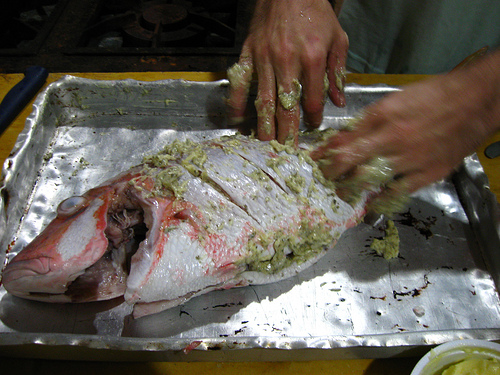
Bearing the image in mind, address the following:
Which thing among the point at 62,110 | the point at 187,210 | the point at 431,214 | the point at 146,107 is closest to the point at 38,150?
the point at 62,110

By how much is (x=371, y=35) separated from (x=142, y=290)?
89.2 inches

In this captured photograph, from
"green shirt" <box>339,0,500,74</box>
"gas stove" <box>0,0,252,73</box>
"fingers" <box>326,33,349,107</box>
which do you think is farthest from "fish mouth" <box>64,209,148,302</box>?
"green shirt" <box>339,0,500,74</box>

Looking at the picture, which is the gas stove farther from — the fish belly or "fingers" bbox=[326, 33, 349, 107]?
the fish belly

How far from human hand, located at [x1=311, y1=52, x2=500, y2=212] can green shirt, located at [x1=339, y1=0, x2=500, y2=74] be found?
0.99 metres

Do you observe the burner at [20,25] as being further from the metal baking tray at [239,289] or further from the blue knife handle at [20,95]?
the metal baking tray at [239,289]

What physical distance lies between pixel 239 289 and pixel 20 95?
182cm

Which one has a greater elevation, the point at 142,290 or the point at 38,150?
the point at 142,290

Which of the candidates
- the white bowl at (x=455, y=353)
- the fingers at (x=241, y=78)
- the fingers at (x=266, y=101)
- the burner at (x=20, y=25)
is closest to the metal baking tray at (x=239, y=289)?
the white bowl at (x=455, y=353)

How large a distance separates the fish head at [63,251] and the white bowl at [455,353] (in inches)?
48.9

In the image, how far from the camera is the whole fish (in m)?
1.31

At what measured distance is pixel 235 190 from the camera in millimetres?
1462

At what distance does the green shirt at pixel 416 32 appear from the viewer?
2105 mm

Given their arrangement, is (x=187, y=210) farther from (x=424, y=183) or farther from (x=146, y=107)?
(x=146, y=107)

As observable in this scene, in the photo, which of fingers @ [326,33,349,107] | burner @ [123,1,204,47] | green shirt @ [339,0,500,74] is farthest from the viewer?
burner @ [123,1,204,47]
